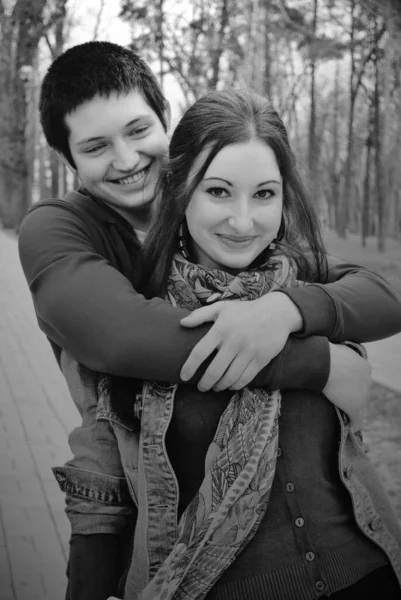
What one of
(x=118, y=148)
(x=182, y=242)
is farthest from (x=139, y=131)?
(x=182, y=242)

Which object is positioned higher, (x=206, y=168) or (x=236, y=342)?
(x=206, y=168)

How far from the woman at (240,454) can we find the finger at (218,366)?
0.07 m

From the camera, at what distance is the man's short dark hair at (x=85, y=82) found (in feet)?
6.55

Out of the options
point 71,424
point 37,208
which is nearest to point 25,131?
point 71,424

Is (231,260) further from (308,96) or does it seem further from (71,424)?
(308,96)

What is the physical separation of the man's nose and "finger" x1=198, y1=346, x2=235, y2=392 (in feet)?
2.52

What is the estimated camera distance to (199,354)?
1.36 m

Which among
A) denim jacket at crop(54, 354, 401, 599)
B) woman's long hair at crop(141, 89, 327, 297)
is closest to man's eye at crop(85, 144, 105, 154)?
woman's long hair at crop(141, 89, 327, 297)

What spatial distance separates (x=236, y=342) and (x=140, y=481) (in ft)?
1.02

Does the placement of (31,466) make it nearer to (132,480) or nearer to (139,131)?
(139,131)

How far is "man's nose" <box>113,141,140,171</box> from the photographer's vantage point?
197 centimetres

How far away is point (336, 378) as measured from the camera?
4.71 feet

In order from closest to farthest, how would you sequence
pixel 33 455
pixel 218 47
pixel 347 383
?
pixel 347 383 → pixel 33 455 → pixel 218 47

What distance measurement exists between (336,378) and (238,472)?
0.25 m
